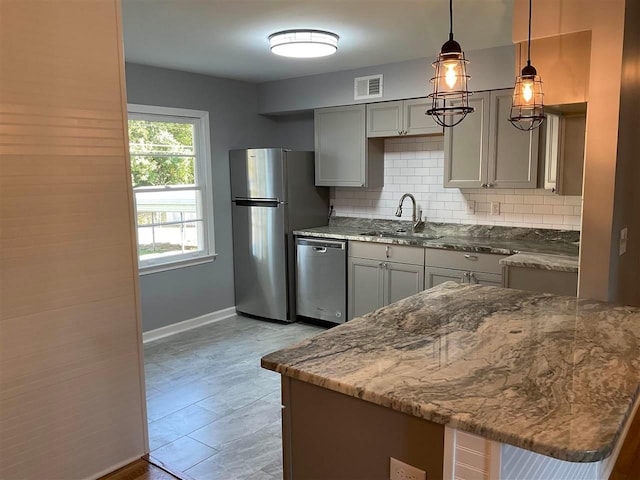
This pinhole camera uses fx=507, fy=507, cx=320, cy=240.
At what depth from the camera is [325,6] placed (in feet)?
9.70

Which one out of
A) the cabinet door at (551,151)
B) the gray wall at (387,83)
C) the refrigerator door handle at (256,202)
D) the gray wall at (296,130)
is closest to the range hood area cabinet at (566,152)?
the cabinet door at (551,151)

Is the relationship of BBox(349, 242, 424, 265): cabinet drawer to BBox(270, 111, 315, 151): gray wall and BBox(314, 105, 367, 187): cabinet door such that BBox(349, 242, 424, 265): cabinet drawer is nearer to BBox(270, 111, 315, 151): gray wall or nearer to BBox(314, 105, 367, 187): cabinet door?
BBox(314, 105, 367, 187): cabinet door

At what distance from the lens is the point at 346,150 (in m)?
4.93

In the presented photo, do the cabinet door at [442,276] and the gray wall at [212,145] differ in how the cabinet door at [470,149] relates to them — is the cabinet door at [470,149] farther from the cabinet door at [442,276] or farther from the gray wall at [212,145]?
the gray wall at [212,145]

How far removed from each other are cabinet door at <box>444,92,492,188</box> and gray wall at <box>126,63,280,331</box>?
7.12 feet

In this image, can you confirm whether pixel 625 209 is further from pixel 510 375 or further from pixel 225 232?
pixel 225 232

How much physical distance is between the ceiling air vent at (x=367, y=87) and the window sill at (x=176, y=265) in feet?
7.09

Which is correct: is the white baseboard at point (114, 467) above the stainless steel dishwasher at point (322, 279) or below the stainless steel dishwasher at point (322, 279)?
below

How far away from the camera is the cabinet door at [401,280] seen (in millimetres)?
4301

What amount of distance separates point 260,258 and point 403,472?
393 cm

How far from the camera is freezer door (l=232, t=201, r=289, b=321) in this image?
5020 mm

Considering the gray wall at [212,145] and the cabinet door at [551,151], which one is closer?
the cabinet door at [551,151]

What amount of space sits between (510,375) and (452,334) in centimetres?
38

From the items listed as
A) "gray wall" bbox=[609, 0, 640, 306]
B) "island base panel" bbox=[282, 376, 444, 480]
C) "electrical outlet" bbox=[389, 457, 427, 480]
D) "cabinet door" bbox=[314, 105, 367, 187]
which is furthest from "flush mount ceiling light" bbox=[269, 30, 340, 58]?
"electrical outlet" bbox=[389, 457, 427, 480]
